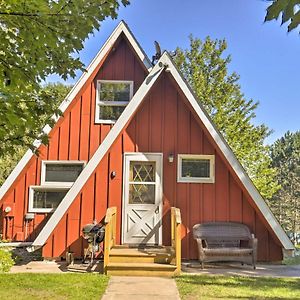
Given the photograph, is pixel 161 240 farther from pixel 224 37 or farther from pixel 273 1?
pixel 224 37

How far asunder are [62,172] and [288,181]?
95.1 ft

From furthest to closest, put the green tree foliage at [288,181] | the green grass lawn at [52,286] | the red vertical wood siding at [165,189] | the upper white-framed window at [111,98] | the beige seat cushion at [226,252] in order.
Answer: the green tree foliage at [288,181], the upper white-framed window at [111,98], the red vertical wood siding at [165,189], the beige seat cushion at [226,252], the green grass lawn at [52,286]

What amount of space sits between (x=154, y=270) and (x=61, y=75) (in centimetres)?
422

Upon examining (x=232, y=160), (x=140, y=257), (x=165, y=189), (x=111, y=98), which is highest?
(x=111, y=98)

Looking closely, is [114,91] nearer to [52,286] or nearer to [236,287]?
[52,286]

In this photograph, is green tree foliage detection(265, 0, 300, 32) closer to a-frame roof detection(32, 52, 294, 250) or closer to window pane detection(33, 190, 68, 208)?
a-frame roof detection(32, 52, 294, 250)

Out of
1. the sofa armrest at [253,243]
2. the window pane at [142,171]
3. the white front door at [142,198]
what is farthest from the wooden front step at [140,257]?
the window pane at [142,171]

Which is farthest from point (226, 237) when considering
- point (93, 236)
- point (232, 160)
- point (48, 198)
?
point (48, 198)

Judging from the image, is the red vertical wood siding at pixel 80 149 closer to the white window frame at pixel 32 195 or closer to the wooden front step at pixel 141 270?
the white window frame at pixel 32 195

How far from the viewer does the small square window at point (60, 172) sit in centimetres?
930

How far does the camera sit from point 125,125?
8.23 meters

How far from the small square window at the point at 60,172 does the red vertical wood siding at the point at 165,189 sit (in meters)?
0.15

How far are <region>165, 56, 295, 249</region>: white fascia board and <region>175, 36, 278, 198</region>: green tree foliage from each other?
387 inches

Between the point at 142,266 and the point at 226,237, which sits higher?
the point at 226,237
